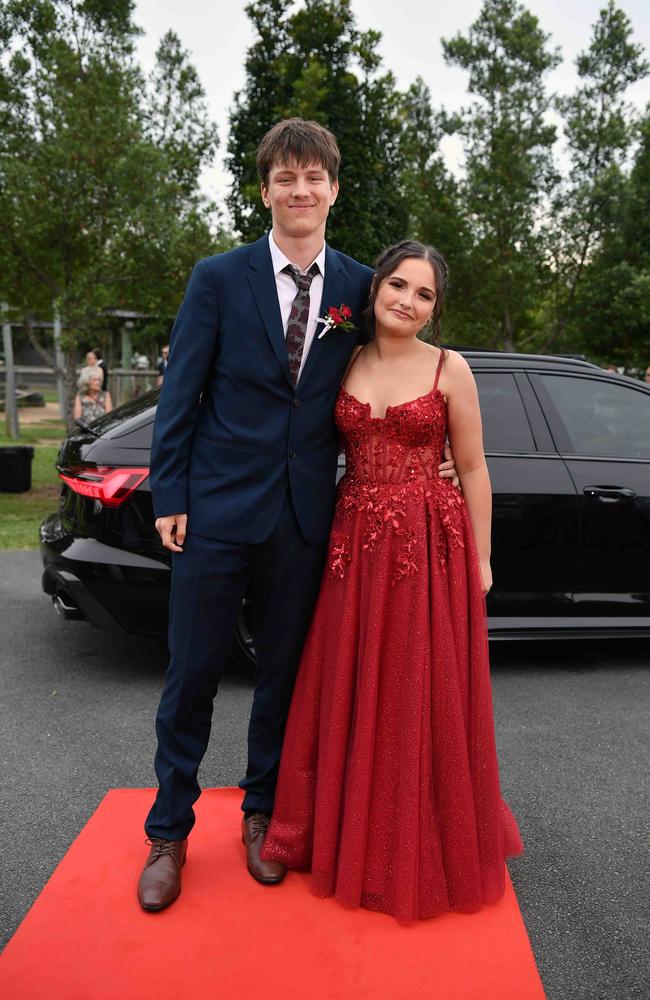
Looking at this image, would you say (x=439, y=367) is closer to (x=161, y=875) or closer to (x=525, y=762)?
(x=161, y=875)

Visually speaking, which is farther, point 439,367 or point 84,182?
point 84,182

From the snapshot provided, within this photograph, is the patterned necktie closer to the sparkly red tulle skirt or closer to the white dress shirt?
the white dress shirt

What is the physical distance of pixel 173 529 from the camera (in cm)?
245

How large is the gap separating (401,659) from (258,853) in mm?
769

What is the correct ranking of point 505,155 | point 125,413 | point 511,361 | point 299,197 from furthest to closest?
point 505,155 < point 511,361 < point 125,413 < point 299,197

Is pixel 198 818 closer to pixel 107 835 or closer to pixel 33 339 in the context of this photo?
pixel 107 835

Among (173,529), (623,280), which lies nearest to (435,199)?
(623,280)

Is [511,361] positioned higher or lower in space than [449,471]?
higher

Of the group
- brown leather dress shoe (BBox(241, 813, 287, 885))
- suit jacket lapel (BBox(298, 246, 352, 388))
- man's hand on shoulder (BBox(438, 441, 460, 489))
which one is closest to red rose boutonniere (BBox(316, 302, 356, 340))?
suit jacket lapel (BBox(298, 246, 352, 388))

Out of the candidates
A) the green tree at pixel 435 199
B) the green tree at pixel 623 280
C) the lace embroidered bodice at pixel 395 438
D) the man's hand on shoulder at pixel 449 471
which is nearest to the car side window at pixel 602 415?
the man's hand on shoulder at pixel 449 471

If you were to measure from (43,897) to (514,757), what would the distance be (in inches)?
76.8

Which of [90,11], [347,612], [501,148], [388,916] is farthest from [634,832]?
[501,148]

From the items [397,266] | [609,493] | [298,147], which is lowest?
[609,493]

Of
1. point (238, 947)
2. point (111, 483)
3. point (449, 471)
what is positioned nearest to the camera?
point (238, 947)
